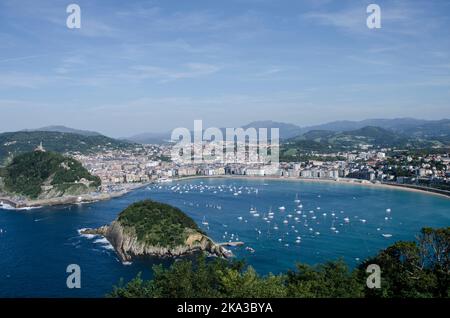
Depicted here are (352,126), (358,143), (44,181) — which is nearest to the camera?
(44,181)

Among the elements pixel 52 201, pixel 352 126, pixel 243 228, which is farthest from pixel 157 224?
pixel 352 126

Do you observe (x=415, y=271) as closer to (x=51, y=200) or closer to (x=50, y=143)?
(x=51, y=200)

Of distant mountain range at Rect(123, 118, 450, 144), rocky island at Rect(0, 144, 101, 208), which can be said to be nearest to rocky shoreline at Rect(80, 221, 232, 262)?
rocky island at Rect(0, 144, 101, 208)

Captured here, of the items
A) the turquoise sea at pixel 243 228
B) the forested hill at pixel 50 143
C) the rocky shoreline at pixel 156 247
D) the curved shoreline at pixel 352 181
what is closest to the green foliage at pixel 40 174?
the turquoise sea at pixel 243 228

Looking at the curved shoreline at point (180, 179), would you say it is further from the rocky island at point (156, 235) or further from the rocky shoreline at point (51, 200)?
the rocky island at point (156, 235)

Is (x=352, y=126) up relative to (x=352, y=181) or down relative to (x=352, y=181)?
up

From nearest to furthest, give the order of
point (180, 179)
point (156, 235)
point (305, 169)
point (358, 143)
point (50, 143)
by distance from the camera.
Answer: point (156, 235)
point (180, 179)
point (305, 169)
point (50, 143)
point (358, 143)

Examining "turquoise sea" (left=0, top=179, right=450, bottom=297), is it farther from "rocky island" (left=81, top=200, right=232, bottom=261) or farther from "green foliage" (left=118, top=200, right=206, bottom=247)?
"green foliage" (left=118, top=200, right=206, bottom=247)

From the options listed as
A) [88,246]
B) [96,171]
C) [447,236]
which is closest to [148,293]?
[447,236]
